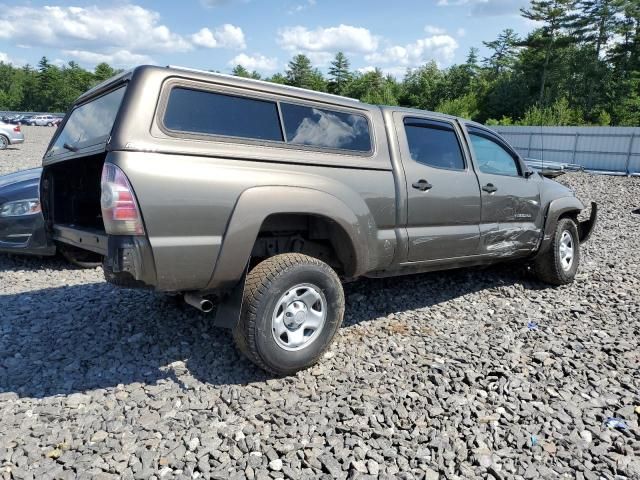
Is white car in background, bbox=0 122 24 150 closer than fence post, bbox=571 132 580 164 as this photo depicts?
Yes

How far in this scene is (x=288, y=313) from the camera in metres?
3.37

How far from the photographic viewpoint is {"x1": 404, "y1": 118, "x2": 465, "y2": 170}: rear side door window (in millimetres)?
4211

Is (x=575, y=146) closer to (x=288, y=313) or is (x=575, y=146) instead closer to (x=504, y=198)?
(x=504, y=198)

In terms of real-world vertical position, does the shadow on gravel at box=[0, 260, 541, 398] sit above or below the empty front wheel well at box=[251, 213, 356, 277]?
below

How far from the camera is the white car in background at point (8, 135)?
19906 millimetres

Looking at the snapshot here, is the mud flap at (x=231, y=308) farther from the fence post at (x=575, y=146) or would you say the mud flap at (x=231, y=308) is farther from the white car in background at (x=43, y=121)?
the white car in background at (x=43, y=121)

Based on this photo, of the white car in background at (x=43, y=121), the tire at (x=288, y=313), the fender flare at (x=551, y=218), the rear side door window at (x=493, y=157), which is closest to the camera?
the tire at (x=288, y=313)

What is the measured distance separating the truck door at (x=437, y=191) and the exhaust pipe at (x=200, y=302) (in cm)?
172

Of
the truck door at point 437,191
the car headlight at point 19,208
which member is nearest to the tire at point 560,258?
the truck door at point 437,191

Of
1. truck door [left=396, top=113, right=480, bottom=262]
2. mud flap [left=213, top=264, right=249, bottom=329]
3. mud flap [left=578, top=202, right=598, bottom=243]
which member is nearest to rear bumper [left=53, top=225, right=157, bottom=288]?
mud flap [left=213, top=264, right=249, bottom=329]

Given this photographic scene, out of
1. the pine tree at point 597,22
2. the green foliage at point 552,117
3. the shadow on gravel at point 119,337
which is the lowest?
the shadow on gravel at point 119,337

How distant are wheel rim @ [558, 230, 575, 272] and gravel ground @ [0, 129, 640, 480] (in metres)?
0.65

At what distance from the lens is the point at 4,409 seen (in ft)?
9.68

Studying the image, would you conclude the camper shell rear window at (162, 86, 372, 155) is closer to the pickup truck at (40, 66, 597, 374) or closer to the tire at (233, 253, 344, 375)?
the pickup truck at (40, 66, 597, 374)
